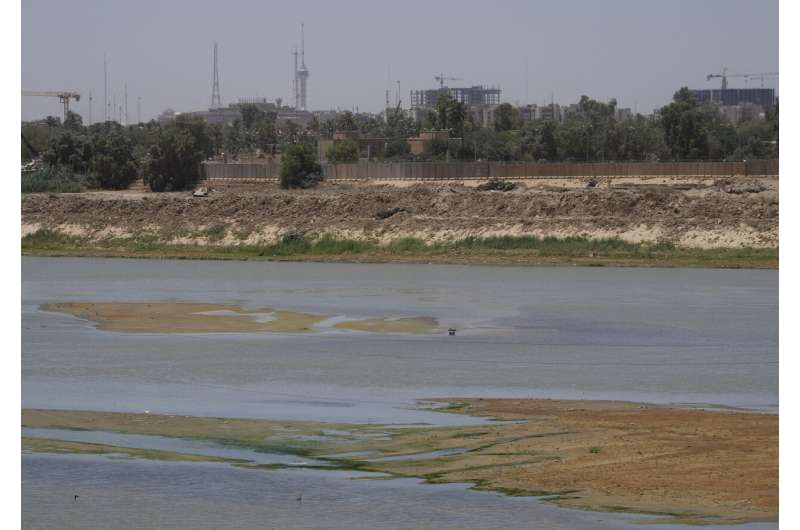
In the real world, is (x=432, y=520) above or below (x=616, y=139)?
below

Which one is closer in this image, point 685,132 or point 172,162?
point 172,162

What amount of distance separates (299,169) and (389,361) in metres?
71.8

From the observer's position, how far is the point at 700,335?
33750mm

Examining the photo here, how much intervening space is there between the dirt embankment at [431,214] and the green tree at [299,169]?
579 inches

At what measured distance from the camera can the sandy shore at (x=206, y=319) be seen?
118 feet

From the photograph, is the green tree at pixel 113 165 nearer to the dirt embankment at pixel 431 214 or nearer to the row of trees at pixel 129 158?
the row of trees at pixel 129 158

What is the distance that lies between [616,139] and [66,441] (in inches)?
4905

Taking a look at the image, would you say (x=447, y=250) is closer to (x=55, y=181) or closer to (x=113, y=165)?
(x=113, y=165)

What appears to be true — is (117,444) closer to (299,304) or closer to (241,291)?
(299,304)

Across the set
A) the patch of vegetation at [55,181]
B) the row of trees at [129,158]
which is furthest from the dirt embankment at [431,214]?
the row of trees at [129,158]

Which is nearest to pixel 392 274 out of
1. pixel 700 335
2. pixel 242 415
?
pixel 700 335

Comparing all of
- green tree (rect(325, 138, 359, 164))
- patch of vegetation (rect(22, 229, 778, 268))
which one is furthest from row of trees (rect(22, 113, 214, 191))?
patch of vegetation (rect(22, 229, 778, 268))

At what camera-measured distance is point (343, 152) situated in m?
134

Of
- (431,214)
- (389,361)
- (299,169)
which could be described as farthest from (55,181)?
(389,361)
